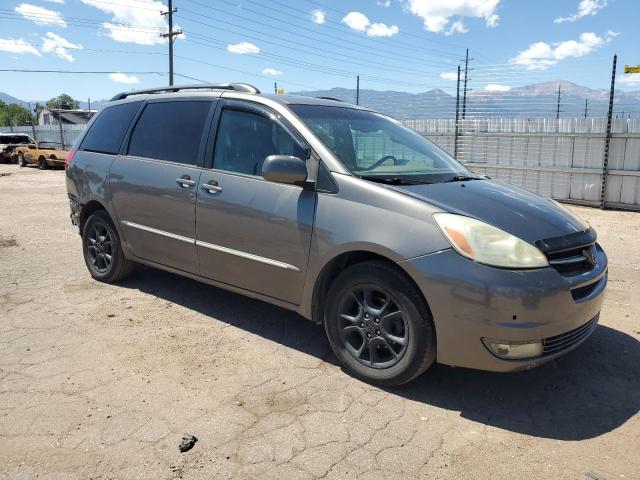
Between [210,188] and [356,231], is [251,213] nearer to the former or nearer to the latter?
[210,188]

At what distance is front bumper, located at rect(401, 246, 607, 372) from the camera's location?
2799 millimetres

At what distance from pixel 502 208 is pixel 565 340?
845 mm

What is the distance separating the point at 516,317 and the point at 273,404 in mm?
1443

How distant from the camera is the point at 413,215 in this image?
120 inches

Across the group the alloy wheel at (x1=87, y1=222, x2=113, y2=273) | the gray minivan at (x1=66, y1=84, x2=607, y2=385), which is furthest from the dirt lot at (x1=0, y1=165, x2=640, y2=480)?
the alloy wheel at (x1=87, y1=222, x2=113, y2=273)

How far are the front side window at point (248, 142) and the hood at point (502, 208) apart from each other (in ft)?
3.07

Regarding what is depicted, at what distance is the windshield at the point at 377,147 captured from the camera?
142 inches

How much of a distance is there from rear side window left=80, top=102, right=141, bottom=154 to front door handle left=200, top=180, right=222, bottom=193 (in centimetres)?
146

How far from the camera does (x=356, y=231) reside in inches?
126

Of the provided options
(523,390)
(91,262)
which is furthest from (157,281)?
(523,390)

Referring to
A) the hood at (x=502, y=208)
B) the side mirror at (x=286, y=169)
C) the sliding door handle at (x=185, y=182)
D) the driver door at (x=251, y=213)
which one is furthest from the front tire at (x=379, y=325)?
the sliding door handle at (x=185, y=182)

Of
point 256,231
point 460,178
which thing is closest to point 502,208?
point 460,178

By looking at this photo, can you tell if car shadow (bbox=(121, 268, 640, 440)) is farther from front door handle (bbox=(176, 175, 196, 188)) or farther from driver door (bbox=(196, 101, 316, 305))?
front door handle (bbox=(176, 175, 196, 188))

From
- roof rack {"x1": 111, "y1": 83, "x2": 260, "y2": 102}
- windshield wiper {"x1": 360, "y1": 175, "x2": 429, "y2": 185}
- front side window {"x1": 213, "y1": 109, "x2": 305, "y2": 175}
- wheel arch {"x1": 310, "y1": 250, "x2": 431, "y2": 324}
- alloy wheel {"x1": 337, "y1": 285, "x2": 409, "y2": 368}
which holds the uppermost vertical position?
roof rack {"x1": 111, "y1": 83, "x2": 260, "y2": 102}
